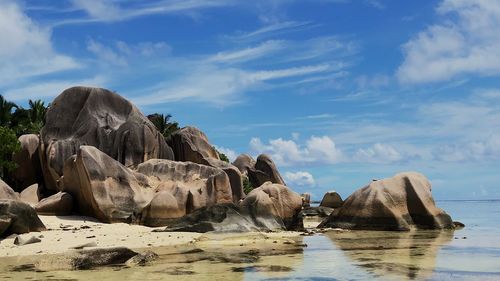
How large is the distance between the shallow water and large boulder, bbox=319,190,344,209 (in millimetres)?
30343

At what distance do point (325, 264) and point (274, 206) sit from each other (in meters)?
9.71

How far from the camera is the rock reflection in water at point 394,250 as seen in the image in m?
11.5

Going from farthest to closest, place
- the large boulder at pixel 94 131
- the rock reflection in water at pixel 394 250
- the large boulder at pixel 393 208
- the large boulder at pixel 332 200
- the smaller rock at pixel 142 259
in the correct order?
the large boulder at pixel 332 200
the large boulder at pixel 94 131
the large boulder at pixel 393 208
the smaller rock at pixel 142 259
the rock reflection in water at pixel 394 250

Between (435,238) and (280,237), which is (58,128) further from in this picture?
(435,238)

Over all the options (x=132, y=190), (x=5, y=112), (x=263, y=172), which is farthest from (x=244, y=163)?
(x=132, y=190)

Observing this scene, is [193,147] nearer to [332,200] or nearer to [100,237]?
[332,200]

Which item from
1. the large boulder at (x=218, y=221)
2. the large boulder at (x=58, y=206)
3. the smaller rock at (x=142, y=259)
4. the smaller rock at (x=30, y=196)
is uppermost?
the smaller rock at (x=30, y=196)

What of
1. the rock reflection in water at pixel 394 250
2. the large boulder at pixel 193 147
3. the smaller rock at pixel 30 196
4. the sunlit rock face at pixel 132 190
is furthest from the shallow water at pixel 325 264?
the large boulder at pixel 193 147

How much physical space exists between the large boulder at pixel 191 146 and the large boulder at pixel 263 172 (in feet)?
27.2

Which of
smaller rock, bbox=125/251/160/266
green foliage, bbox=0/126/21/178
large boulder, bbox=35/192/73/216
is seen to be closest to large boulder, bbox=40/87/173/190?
green foliage, bbox=0/126/21/178

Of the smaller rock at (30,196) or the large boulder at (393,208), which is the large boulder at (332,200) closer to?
the large boulder at (393,208)

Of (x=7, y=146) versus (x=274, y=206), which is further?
(x=7, y=146)

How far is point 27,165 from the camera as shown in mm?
35219

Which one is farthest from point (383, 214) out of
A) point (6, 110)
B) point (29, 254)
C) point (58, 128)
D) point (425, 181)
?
point (6, 110)
